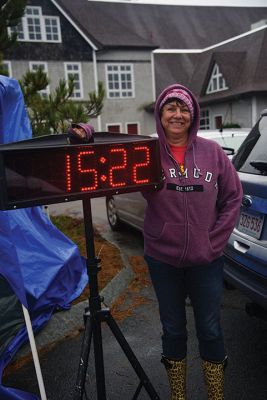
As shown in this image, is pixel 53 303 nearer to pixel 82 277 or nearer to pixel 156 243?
pixel 82 277

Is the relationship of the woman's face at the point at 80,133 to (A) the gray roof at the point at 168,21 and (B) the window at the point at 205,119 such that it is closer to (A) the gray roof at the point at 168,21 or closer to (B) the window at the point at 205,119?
(B) the window at the point at 205,119

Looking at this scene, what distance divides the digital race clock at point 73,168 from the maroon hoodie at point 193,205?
151 millimetres

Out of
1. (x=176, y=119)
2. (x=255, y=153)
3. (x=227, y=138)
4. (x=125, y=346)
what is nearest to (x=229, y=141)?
(x=227, y=138)

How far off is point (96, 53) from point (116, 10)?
42.4 ft

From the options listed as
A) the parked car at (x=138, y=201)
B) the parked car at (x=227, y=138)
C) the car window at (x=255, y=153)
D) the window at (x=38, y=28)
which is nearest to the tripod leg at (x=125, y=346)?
the car window at (x=255, y=153)

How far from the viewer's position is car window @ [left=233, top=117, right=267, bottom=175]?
3.14m

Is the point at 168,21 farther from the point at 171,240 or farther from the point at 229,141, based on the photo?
the point at 171,240

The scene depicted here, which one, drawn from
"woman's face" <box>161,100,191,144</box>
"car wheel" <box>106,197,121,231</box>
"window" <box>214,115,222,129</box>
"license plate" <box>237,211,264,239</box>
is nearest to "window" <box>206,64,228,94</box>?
"window" <box>214,115,222,129</box>

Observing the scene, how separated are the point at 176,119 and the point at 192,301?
3.51ft

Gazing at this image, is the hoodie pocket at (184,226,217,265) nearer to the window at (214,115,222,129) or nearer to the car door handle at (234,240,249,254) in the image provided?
the car door handle at (234,240,249,254)

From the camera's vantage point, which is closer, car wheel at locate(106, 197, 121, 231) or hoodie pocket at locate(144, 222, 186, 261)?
hoodie pocket at locate(144, 222, 186, 261)

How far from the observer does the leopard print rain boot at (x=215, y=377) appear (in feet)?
8.02

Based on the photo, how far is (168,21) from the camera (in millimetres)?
37875

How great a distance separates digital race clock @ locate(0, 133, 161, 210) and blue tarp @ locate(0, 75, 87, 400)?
56.1 inches
